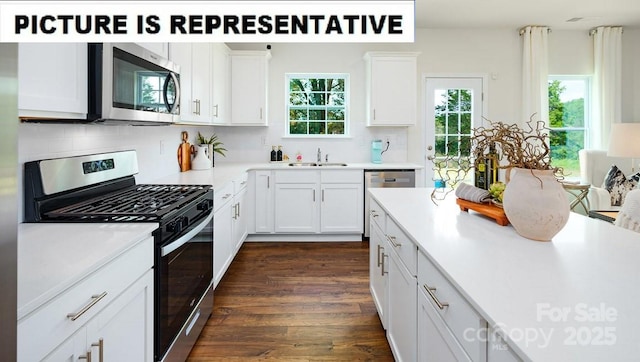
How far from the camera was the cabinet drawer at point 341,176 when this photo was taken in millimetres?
4465

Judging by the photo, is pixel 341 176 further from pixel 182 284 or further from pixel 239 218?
pixel 182 284

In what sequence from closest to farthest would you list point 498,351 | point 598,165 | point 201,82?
point 498,351
point 201,82
point 598,165

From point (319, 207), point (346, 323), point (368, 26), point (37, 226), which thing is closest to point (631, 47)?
point (319, 207)

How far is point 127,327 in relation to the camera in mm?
1354

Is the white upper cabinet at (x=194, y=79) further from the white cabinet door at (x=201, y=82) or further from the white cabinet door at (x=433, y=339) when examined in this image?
the white cabinet door at (x=433, y=339)

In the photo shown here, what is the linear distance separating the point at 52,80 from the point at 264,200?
10.4 feet

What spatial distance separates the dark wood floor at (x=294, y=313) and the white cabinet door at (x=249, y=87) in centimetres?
169

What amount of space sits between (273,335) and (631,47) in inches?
231

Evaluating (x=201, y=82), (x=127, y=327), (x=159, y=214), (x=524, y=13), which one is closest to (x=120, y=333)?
(x=127, y=327)

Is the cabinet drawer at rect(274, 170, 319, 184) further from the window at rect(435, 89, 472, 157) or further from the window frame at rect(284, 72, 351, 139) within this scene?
the window at rect(435, 89, 472, 157)

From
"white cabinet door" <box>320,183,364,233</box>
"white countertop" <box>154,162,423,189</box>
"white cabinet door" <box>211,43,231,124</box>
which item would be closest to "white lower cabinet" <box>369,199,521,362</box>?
"white countertop" <box>154,162,423,189</box>

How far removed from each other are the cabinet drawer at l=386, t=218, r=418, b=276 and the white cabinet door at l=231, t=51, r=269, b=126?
10.1 ft

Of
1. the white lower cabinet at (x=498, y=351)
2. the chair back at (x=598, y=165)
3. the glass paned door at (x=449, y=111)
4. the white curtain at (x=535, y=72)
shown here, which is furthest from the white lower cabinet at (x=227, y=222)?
the chair back at (x=598, y=165)

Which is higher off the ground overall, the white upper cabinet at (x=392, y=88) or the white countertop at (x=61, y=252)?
the white upper cabinet at (x=392, y=88)
